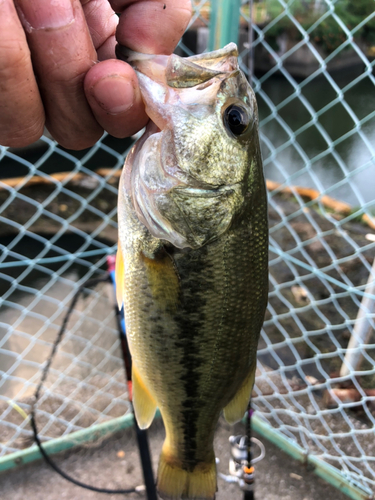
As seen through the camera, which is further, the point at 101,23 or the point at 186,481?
the point at 186,481

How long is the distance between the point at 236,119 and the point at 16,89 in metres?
0.43

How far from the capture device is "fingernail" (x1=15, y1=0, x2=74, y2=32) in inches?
22.6

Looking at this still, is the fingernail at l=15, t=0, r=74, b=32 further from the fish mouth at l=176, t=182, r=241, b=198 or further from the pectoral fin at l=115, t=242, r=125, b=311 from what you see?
the pectoral fin at l=115, t=242, r=125, b=311

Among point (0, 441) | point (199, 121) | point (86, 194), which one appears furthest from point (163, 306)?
point (86, 194)

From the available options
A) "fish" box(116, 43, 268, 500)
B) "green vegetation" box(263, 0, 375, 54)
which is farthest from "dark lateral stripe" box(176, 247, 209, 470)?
"green vegetation" box(263, 0, 375, 54)

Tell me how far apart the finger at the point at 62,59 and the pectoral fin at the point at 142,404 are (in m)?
0.68

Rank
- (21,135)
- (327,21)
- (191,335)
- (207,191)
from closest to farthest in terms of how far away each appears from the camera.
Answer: (21,135), (207,191), (191,335), (327,21)

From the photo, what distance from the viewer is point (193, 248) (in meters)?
0.87

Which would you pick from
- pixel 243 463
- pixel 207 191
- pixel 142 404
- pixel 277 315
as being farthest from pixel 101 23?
pixel 277 315

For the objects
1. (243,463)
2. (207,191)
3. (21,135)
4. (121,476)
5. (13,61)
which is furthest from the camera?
(121,476)

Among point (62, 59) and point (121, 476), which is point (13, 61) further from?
point (121, 476)

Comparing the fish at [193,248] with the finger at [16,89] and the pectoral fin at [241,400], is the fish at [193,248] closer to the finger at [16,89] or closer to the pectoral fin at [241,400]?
the pectoral fin at [241,400]

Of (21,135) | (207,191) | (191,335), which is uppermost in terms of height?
(21,135)

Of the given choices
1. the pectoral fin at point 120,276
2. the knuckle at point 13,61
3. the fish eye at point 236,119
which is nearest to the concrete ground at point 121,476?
the pectoral fin at point 120,276
